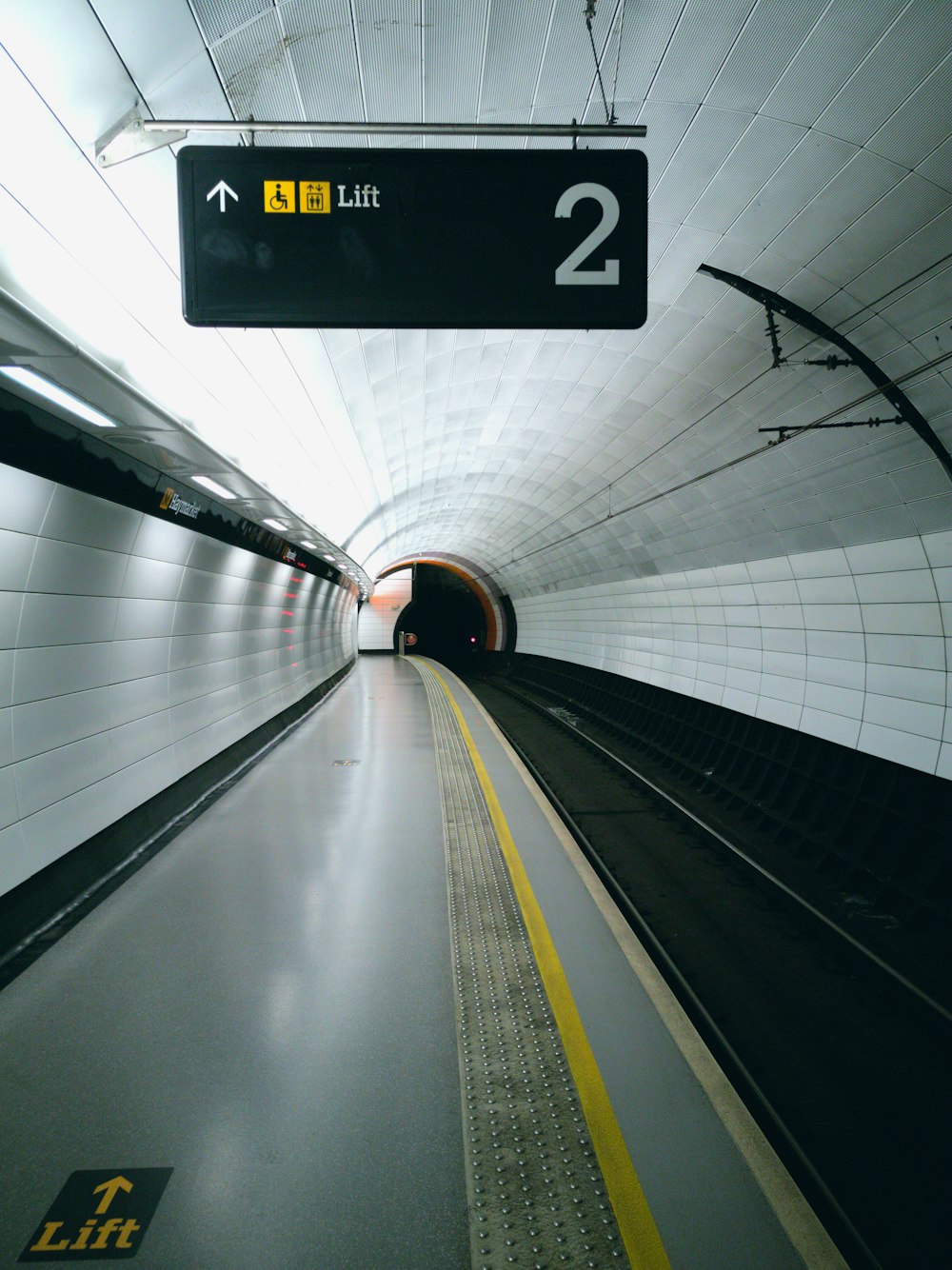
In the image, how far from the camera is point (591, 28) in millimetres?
3164

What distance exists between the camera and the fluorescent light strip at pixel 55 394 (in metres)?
3.10

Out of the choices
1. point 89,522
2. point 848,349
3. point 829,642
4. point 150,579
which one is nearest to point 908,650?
point 829,642

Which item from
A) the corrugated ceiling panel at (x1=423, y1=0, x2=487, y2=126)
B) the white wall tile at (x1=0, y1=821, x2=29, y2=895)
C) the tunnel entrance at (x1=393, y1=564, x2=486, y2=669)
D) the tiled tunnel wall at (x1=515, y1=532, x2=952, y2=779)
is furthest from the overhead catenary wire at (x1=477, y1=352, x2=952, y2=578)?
the tunnel entrance at (x1=393, y1=564, x2=486, y2=669)

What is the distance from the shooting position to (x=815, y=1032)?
479 cm

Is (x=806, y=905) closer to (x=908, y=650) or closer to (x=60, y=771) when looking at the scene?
(x=908, y=650)

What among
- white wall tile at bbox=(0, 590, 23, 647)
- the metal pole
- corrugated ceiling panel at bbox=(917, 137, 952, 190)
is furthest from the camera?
white wall tile at bbox=(0, 590, 23, 647)

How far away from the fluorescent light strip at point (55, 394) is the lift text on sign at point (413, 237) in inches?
43.7

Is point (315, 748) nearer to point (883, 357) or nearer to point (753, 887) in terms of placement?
point (753, 887)

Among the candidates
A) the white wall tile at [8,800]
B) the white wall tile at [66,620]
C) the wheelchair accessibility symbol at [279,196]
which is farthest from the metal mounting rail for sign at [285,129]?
the white wall tile at [8,800]

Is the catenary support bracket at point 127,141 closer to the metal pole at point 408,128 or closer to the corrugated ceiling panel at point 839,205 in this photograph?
the metal pole at point 408,128

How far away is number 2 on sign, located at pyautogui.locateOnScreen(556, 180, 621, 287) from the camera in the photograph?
2641mm

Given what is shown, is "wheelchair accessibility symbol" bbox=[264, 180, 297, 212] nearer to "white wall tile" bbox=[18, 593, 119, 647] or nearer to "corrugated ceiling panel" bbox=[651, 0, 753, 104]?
"corrugated ceiling panel" bbox=[651, 0, 753, 104]

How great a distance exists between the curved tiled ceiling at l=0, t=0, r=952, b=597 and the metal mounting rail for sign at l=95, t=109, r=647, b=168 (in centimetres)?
8

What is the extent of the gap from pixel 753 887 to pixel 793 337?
540cm
